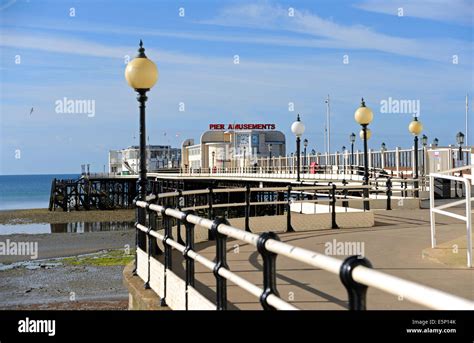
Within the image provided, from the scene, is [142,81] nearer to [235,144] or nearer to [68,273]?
[68,273]

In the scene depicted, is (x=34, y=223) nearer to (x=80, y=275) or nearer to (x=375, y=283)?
(x=80, y=275)

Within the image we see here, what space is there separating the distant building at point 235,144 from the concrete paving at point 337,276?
63909 mm

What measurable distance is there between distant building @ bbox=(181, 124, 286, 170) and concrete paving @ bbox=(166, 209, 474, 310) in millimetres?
63909

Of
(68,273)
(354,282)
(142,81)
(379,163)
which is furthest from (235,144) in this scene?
(354,282)

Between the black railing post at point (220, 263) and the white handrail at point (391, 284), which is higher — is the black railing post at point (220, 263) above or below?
below

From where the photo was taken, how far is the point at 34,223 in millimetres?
51625

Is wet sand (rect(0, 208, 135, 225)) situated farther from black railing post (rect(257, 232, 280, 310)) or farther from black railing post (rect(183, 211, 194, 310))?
black railing post (rect(257, 232, 280, 310))

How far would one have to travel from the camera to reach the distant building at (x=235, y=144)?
274 ft

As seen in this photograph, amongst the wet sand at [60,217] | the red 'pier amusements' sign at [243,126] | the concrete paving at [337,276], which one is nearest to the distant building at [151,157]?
the red 'pier amusements' sign at [243,126]

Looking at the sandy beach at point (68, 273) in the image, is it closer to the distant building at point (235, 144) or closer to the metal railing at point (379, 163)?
the metal railing at point (379, 163)
